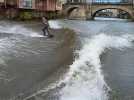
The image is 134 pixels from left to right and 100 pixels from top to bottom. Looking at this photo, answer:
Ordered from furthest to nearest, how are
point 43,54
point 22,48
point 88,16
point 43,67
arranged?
point 88,16, point 22,48, point 43,54, point 43,67

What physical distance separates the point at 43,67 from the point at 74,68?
57.6 inches

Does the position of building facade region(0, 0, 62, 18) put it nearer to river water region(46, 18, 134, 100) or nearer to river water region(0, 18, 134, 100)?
river water region(0, 18, 134, 100)

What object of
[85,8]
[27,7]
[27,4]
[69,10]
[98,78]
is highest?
[27,4]

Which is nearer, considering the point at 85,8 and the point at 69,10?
the point at 85,8

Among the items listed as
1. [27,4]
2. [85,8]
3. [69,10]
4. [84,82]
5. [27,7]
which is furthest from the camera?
[69,10]

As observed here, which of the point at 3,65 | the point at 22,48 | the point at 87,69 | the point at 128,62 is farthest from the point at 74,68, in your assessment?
the point at 22,48

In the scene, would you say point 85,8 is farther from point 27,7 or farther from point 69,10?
point 27,7

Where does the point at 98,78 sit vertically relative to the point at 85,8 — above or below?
below

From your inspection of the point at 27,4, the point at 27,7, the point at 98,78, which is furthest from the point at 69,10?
the point at 98,78

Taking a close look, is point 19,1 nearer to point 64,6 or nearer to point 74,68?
point 74,68

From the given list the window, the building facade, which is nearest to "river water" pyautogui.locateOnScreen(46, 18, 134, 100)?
the building facade

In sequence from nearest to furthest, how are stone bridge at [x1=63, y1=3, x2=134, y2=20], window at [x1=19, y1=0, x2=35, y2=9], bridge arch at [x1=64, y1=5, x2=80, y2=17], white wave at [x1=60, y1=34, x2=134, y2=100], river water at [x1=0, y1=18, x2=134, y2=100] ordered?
white wave at [x1=60, y1=34, x2=134, y2=100] < river water at [x1=0, y1=18, x2=134, y2=100] < window at [x1=19, y1=0, x2=35, y2=9] < stone bridge at [x1=63, y1=3, x2=134, y2=20] < bridge arch at [x1=64, y1=5, x2=80, y2=17]

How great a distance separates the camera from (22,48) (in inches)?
761

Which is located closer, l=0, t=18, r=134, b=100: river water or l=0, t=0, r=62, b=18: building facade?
l=0, t=18, r=134, b=100: river water
